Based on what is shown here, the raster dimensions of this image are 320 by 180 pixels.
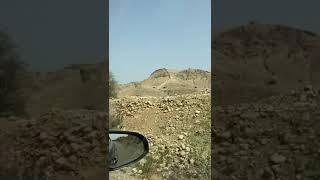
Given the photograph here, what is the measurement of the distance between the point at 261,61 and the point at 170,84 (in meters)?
6.03

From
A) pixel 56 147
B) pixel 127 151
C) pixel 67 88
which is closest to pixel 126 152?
pixel 127 151

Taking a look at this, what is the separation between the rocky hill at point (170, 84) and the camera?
1554cm

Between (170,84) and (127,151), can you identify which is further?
(170,84)

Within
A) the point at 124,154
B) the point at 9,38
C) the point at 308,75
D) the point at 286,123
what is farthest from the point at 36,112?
the point at 308,75

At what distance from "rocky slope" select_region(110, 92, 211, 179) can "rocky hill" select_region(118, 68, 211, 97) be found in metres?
3.19

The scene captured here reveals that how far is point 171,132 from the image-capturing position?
9539mm

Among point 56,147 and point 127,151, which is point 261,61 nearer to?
point 56,147

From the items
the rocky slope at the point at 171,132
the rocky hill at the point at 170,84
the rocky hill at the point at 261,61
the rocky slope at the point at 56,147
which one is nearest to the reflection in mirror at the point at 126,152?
the rocky slope at the point at 56,147

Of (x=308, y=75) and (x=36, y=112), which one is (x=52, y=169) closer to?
(x=36, y=112)

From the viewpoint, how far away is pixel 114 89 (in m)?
13.9

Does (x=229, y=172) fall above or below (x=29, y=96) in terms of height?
below

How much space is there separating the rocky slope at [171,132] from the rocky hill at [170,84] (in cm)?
319

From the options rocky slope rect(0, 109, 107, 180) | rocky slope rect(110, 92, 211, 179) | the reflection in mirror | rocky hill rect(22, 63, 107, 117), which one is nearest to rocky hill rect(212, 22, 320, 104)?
rocky slope rect(110, 92, 211, 179)

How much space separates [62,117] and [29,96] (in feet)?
7.05
